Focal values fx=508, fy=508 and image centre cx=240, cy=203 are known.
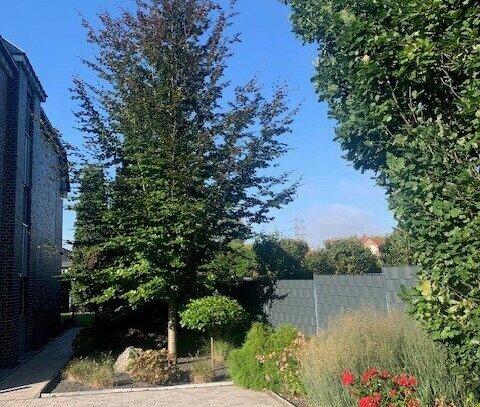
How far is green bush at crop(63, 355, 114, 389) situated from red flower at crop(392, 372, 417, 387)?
19.3 feet

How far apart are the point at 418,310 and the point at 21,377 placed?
8965 millimetres

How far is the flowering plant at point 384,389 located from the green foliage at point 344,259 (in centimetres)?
1167

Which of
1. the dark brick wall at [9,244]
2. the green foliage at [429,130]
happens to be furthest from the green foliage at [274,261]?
the green foliage at [429,130]

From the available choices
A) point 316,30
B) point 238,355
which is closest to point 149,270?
point 238,355

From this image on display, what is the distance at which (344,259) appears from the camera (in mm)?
17172

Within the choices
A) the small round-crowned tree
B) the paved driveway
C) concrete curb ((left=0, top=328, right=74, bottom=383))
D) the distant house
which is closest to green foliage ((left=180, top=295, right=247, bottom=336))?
the small round-crowned tree

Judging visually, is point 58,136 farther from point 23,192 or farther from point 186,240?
point 186,240

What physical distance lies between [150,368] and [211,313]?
1686 millimetres

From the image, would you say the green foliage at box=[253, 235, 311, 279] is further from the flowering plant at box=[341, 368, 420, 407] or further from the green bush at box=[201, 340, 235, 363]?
the flowering plant at box=[341, 368, 420, 407]

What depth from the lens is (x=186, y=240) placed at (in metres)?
10.6

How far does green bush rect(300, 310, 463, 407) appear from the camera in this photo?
485 cm

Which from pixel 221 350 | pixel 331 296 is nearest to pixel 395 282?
pixel 331 296

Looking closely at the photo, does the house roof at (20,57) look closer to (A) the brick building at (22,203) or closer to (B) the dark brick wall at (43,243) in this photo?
(A) the brick building at (22,203)

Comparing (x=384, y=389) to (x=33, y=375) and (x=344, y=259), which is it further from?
(x=344, y=259)
